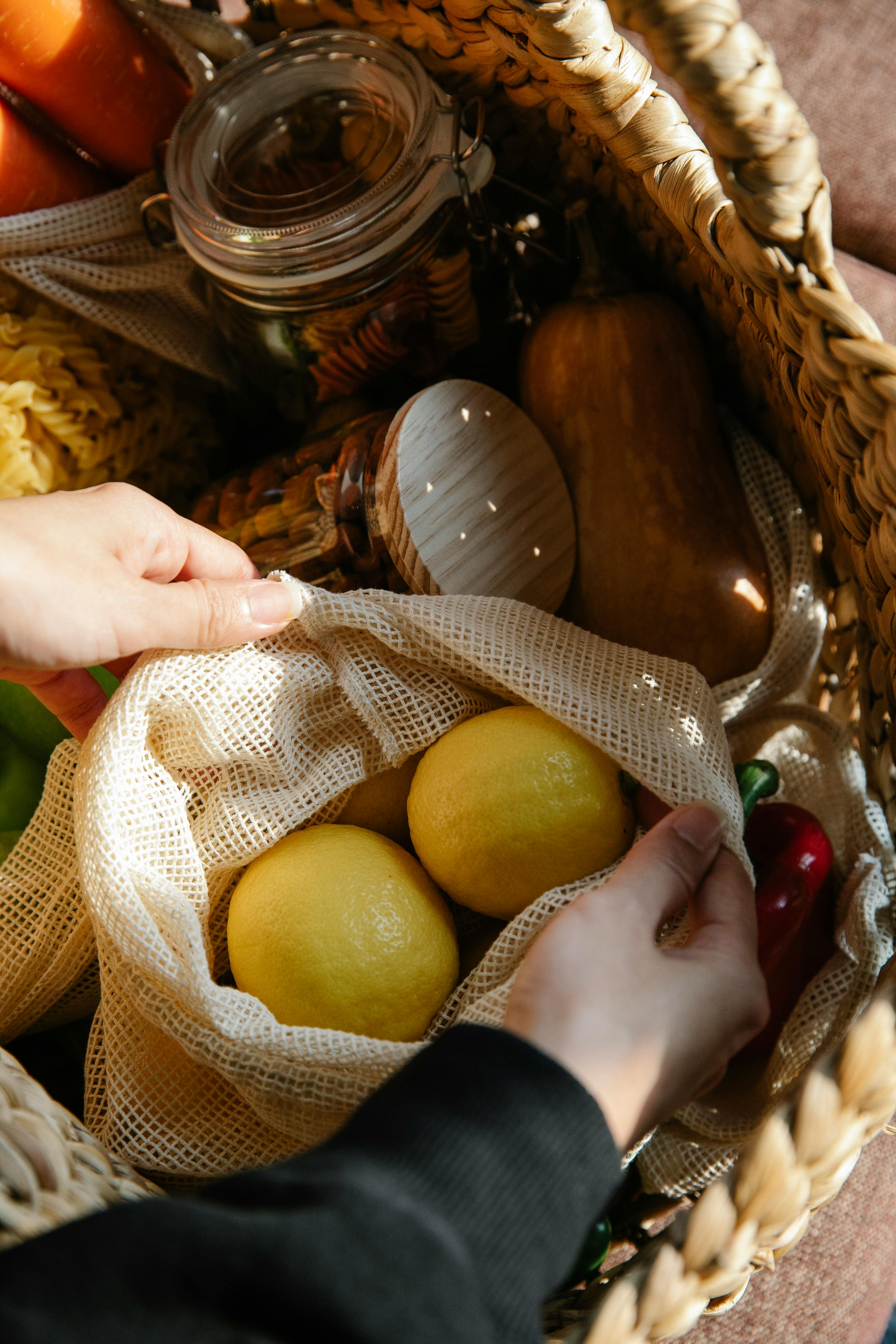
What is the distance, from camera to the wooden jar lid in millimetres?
604

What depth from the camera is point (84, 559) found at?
450 mm

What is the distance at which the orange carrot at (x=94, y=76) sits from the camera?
0.61 m

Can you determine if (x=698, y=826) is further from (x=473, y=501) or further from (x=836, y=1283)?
(x=836, y=1283)

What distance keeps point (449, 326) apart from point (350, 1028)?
1.70 feet

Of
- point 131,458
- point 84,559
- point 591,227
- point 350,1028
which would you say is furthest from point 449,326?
point 350,1028

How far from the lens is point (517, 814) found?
1.52 ft

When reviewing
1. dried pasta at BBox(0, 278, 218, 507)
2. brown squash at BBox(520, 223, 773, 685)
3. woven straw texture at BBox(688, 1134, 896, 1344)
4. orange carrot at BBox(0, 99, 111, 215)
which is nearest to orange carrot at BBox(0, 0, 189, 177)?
orange carrot at BBox(0, 99, 111, 215)

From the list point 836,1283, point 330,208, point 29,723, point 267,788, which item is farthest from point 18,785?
point 836,1283

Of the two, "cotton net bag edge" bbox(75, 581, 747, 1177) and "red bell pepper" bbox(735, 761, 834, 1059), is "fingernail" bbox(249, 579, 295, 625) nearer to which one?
"cotton net bag edge" bbox(75, 581, 747, 1177)

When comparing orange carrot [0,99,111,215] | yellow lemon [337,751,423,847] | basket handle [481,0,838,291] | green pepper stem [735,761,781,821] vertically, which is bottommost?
yellow lemon [337,751,423,847]

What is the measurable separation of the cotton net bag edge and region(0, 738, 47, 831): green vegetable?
15cm

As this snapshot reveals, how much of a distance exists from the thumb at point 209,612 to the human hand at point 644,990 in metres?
0.23

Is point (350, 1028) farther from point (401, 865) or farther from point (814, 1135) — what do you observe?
point (814, 1135)

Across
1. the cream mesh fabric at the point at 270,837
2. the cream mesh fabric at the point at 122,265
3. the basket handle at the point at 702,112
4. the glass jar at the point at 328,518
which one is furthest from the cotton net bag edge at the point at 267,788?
the cream mesh fabric at the point at 122,265
